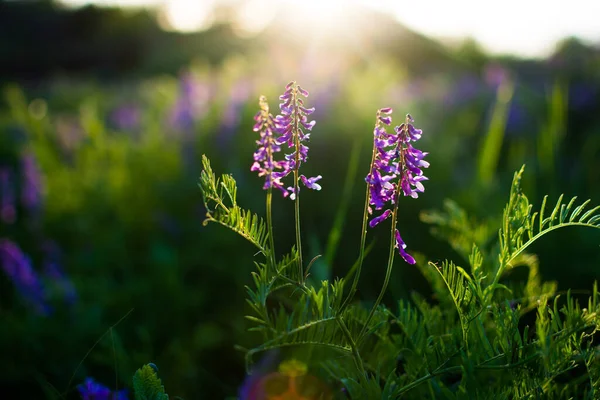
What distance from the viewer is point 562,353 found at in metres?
1.01

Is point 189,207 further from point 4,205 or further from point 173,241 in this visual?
point 4,205

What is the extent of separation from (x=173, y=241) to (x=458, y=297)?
2.84 meters

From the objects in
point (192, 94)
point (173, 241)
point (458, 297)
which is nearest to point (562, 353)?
point (458, 297)

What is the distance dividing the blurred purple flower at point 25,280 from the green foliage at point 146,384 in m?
1.59

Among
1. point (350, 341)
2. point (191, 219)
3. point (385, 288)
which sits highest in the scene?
point (385, 288)

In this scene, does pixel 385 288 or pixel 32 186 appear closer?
pixel 385 288

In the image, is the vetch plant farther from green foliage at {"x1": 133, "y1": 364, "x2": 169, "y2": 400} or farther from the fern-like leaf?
green foliage at {"x1": 133, "y1": 364, "x2": 169, "y2": 400}

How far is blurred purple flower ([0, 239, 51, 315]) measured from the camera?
2.41 meters

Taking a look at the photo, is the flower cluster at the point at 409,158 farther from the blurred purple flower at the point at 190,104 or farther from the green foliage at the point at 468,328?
the blurred purple flower at the point at 190,104

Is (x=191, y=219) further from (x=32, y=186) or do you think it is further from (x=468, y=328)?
(x=468, y=328)

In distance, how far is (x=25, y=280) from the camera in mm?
2410

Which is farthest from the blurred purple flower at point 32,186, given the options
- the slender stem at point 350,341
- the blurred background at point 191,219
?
the slender stem at point 350,341

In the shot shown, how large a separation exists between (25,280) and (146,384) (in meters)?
1.65

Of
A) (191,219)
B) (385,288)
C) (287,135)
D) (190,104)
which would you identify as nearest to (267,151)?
(287,135)
